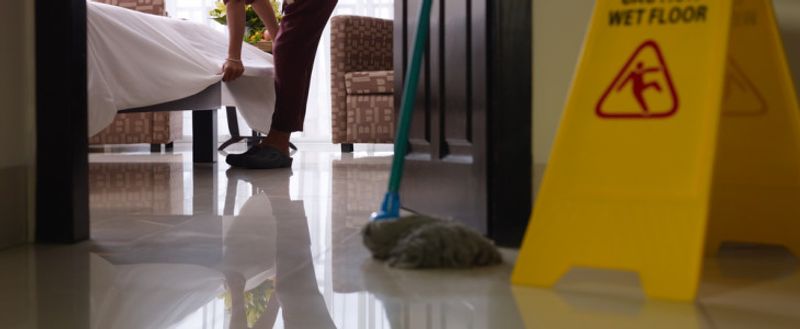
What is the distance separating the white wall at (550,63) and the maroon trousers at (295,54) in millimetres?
1817

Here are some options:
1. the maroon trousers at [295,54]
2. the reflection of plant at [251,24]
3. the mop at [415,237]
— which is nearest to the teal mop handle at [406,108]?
the mop at [415,237]

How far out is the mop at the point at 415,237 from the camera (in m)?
1.35

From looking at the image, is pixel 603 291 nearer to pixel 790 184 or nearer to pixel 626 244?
pixel 626 244

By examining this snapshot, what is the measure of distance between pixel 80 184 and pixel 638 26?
1057mm

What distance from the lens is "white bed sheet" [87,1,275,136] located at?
2837mm

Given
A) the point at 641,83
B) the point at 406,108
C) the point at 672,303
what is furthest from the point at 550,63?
the point at 672,303

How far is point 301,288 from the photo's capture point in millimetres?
1214

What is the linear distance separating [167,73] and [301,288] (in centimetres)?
226

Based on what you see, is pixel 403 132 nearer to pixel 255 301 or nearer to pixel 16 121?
pixel 255 301

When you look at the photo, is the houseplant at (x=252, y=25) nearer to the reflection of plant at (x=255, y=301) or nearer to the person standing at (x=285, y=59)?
the person standing at (x=285, y=59)

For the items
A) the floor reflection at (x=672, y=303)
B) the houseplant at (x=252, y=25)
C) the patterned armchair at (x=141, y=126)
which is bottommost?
the floor reflection at (x=672, y=303)

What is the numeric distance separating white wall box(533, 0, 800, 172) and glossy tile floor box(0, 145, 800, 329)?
0.76ft

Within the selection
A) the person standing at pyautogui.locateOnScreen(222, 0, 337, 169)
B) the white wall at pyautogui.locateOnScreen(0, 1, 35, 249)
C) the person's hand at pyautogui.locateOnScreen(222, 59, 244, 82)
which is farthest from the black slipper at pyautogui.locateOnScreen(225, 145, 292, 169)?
the white wall at pyautogui.locateOnScreen(0, 1, 35, 249)

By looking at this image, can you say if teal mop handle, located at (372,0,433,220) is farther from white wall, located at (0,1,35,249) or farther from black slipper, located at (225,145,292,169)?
black slipper, located at (225,145,292,169)
